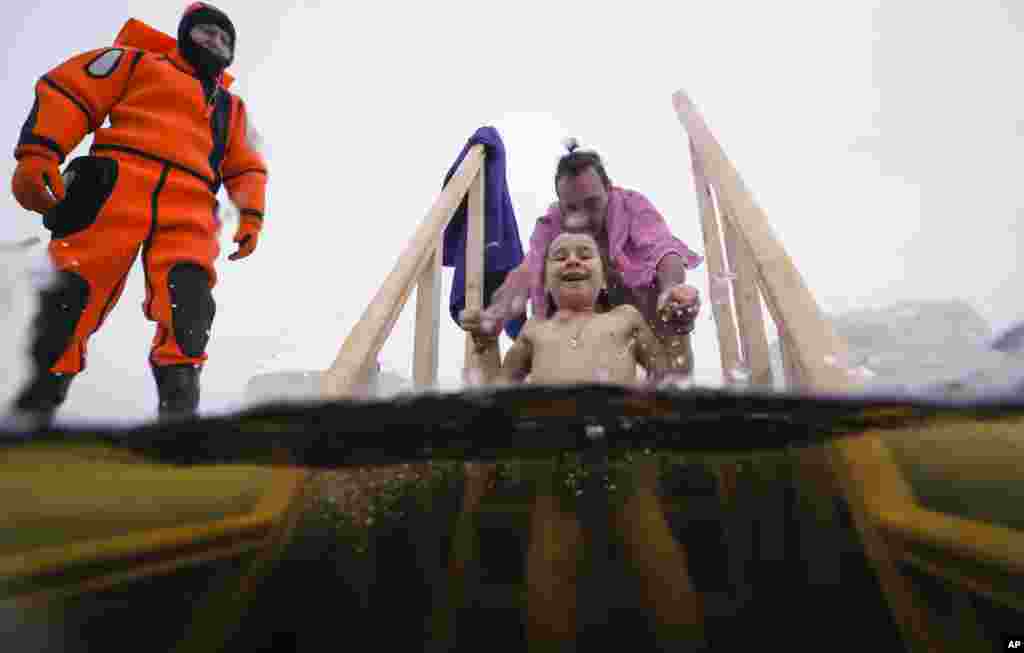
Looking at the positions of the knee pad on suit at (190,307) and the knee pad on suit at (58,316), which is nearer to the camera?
the knee pad on suit at (58,316)

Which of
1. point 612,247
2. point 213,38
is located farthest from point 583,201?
point 213,38

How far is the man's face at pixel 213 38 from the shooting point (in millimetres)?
2354

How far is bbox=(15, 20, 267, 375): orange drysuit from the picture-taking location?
1.90 m

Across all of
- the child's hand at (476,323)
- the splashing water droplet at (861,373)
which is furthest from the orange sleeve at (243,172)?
the splashing water droplet at (861,373)

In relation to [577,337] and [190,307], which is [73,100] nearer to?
[190,307]

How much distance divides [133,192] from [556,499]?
78.6 inches

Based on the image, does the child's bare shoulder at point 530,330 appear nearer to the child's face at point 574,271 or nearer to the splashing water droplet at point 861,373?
the child's face at point 574,271

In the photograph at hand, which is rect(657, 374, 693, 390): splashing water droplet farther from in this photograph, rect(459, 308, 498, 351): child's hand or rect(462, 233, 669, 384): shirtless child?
rect(459, 308, 498, 351): child's hand

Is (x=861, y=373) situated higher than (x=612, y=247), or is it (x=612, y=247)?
(x=612, y=247)

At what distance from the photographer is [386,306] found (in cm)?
197

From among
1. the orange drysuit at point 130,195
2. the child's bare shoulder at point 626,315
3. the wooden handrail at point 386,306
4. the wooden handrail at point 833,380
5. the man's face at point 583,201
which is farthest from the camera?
the man's face at point 583,201

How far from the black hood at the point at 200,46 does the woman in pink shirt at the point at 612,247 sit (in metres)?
1.67

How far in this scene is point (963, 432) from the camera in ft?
5.36

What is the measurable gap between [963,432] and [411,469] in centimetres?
181
